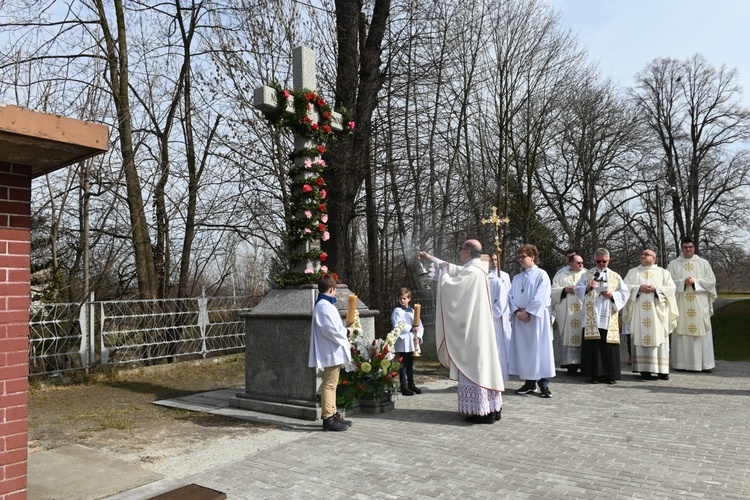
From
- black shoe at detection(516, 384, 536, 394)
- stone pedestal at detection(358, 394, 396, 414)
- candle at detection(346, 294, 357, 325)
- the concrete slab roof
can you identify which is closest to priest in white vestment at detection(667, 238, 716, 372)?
black shoe at detection(516, 384, 536, 394)

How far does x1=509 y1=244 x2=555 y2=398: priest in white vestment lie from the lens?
27.7ft

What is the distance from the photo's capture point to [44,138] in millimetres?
3262

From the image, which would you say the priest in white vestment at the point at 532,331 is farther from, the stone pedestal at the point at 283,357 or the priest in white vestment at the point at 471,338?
the stone pedestal at the point at 283,357

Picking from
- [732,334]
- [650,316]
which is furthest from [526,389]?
[732,334]

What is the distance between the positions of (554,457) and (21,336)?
169 inches

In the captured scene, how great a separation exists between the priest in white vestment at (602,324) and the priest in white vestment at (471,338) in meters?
3.59

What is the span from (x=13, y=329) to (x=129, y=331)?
8.02 metres

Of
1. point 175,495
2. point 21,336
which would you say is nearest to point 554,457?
point 175,495

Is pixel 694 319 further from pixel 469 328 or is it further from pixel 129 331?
pixel 129 331

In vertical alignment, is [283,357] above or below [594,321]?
below

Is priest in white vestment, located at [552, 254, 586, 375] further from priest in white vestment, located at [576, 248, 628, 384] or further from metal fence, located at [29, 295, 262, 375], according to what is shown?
metal fence, located at [29, 295, 262, 375]

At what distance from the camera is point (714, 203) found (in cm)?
3397

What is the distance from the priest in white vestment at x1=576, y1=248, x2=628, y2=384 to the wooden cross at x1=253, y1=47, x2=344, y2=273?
482cm

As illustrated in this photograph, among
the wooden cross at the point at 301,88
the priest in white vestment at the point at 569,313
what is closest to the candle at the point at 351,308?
the wooden cross at the point at 301,88
